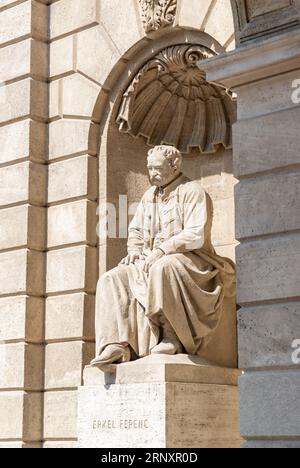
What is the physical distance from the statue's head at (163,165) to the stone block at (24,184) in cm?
215

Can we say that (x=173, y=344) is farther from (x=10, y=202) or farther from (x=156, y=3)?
(x=156, y=3)

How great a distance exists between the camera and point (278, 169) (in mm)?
6109

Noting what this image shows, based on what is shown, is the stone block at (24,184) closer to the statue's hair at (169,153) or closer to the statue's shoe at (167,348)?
the statue's hair at (169,153)

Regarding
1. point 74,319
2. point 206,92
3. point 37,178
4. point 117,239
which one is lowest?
point 74,319

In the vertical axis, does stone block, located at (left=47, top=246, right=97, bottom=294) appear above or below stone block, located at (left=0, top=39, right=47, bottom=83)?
below

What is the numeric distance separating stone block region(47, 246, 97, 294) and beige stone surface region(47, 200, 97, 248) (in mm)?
120

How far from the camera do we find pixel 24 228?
10695mm

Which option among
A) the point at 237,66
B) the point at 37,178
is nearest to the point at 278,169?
the point at 237,66

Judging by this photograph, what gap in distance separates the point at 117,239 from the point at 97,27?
8.75ft

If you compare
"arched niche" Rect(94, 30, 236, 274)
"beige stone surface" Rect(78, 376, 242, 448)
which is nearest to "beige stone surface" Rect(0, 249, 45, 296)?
"arched niche" Rect(94, 30, 236, 274)

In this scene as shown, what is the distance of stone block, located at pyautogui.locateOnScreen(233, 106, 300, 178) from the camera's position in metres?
6.06

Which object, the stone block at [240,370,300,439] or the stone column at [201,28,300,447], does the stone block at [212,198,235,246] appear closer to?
the stone column at [201,28,300,447]

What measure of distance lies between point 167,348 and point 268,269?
8.23 ft

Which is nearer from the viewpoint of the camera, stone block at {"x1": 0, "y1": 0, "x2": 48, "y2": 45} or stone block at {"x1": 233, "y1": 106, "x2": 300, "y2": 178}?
stone block at {"x1": 233, "y1": 106, "x2": 300, "y2": 178}
